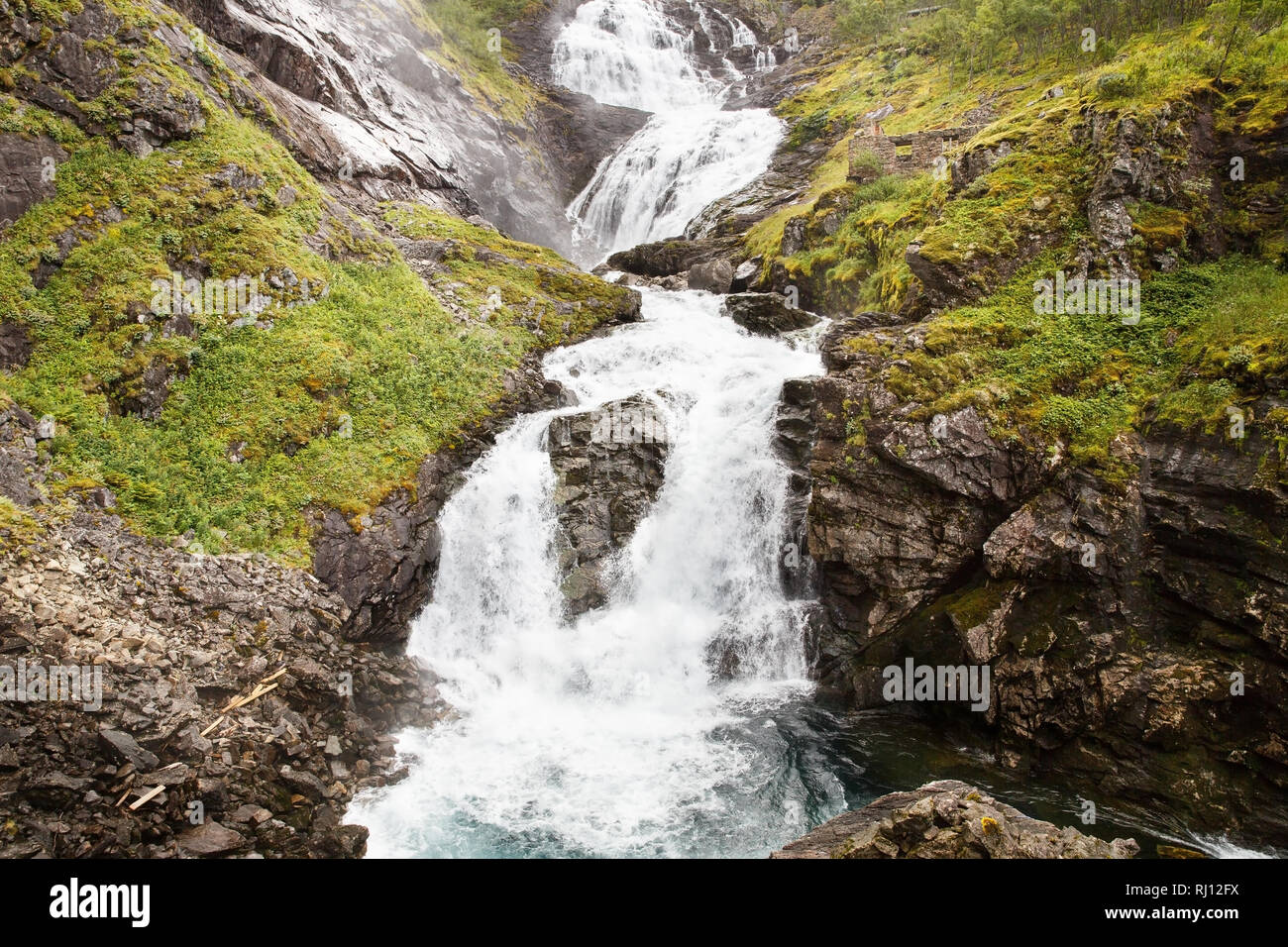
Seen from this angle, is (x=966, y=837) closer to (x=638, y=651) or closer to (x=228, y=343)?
(x=638, y=651)

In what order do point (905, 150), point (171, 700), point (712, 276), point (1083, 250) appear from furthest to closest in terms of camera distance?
1. point (712, 276)
2. point (905, 150)
3. point (1083, 250)
4. point (171, 700)

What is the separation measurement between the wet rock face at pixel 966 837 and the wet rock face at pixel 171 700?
7704 millimetres

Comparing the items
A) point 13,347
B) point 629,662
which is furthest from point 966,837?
point 13,347

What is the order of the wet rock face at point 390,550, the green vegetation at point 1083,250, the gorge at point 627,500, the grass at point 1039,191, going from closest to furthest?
the gorge at point 627,500, the green vegetation at point 1083,250, the wet rock face at point 390,550, the grass at point 1039,191

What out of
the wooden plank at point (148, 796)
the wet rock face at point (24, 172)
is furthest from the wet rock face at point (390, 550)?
the wet rock face at point (24, 172)

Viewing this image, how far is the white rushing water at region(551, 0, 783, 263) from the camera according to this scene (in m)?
36.7

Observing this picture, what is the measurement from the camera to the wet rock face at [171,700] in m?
9.03

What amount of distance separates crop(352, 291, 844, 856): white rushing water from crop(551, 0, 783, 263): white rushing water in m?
17.4

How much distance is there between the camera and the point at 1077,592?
1318cm

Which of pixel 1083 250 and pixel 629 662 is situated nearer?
pixel 629 662

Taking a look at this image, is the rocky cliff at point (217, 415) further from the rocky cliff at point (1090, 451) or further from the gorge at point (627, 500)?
the rocky cliff at point (1090, 451)

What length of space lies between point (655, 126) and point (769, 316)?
27.0 metres

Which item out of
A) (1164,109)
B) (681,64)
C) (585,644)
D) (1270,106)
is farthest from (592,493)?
(681,64)

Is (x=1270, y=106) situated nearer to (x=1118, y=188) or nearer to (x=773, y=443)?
(x=1118, y=188)
